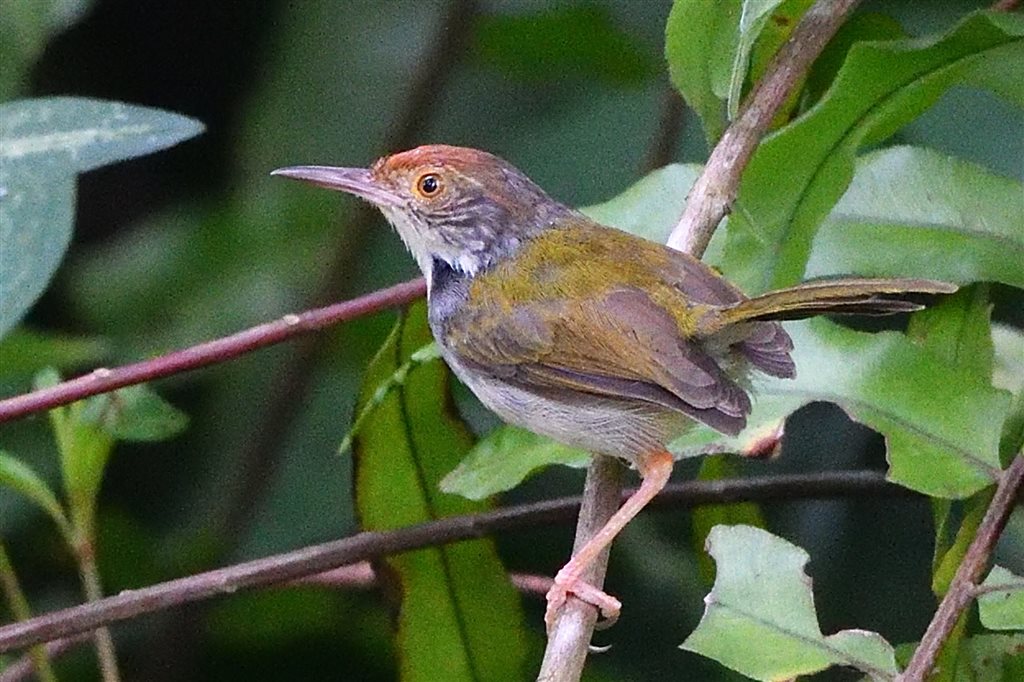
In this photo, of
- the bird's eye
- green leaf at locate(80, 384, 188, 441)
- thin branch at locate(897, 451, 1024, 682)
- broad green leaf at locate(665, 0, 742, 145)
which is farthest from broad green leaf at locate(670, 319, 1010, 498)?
green leaf at locate(80, 384, 188, 441)

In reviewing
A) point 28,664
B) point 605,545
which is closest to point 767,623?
point 605,545

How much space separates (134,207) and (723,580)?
10.1 ft

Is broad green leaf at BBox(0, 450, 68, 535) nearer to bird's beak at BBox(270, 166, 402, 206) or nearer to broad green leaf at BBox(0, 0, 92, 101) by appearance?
bird's beak at BBox(270, 166, 402, 206)

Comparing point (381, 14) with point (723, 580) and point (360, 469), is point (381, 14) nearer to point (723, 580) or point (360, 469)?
point (360, 469)

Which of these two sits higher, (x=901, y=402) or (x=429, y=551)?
(x=901, y=402)

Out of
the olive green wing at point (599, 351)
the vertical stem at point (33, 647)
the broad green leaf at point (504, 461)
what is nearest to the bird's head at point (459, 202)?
the olive green wing at point (599, 351)

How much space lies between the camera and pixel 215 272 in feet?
12.9

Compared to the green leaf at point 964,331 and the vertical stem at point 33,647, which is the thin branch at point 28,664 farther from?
the green leaf at point 964,331

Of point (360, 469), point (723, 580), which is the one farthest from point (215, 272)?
point (723, 580)

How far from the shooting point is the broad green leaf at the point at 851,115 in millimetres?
2359

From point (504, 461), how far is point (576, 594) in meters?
0.28

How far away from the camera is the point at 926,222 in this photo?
254 centimetres

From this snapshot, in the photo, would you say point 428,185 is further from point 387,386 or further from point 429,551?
point 429,551

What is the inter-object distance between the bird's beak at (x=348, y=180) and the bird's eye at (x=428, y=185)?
0.17 ft
